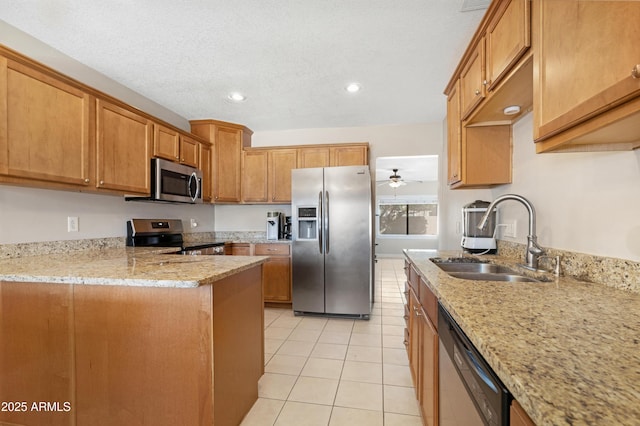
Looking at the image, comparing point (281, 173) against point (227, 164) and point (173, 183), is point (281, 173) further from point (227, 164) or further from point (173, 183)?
point (173, 183)

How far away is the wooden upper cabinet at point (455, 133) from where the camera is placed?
6.37 ft

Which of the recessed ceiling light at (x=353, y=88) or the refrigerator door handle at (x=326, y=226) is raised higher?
the recessed ceiling light at (x=353, y=88)

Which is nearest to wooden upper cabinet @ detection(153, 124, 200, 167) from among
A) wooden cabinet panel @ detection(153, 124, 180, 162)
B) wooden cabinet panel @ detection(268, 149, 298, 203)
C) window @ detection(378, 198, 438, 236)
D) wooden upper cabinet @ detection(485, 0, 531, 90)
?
wooden cabinet panel @ detection(153, 124, 180, 162)

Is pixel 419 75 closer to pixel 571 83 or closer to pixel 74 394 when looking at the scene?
pixel 571 83

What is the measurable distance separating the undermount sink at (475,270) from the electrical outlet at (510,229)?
13.3 inches

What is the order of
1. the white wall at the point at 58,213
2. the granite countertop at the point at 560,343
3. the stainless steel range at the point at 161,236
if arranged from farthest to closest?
the stainless steel range at the point at 161,236
the white wall at the point at 58,213
the granite countertop at the point at 560,343

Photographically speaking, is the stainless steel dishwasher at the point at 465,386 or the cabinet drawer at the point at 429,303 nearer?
the stainless steel dishwasher at the point at 465,386

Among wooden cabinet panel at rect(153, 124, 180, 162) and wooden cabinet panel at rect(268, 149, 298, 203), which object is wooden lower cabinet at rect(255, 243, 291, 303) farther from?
wooden cabinet panel at rect(153, 124, 180, 162)

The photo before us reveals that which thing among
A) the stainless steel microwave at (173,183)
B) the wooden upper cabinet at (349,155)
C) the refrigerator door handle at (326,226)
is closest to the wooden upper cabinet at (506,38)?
the refrigerator door handle at (326,226)

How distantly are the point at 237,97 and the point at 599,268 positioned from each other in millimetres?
3139

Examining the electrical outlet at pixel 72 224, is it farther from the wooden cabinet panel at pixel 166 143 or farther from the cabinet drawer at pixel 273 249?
the cabinet drawer at pixel 273 249

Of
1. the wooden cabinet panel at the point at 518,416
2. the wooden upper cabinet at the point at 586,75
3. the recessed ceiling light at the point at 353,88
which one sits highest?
the recessed ceiling light at the point at 353,88

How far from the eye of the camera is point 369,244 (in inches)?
124

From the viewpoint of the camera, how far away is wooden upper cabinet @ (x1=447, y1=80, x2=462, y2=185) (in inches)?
76.5
